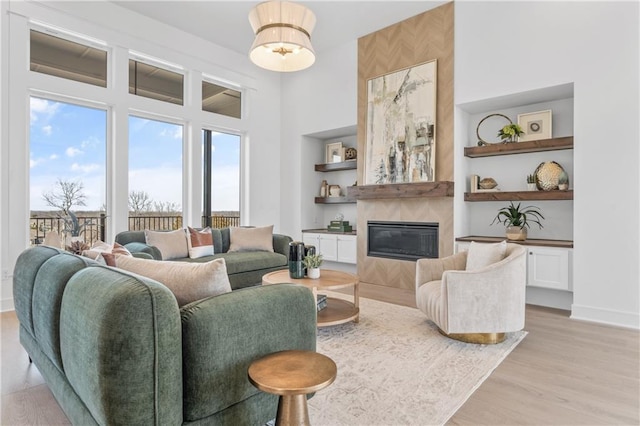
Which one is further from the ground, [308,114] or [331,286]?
[308,114]

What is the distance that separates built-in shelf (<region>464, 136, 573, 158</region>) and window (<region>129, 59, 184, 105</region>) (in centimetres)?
431

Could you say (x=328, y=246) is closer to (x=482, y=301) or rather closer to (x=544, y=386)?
(x=482, y=301)

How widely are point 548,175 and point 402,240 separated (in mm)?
1934

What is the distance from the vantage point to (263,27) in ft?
10.00

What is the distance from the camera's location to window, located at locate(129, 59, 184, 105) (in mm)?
5016

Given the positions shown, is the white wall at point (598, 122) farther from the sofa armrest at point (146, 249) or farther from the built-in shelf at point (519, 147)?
the sofa armrest at point (146, 249)

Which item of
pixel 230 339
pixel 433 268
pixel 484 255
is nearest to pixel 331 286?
pixel 433 268

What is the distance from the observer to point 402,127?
16.3 feet

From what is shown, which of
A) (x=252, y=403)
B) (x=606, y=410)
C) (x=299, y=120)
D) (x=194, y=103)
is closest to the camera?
(x=252, y=403)

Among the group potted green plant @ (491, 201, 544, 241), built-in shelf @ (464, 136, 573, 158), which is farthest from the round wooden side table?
built-in shelf @ (464, 136, 573, 158)

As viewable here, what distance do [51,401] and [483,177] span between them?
4913 millimetres

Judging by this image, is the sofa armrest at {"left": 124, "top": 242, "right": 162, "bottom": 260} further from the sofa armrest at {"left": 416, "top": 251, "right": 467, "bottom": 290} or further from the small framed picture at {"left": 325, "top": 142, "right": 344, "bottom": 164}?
the small framed picture at {"left": 325, "top": 142, "right": 344, "bottom": 164}

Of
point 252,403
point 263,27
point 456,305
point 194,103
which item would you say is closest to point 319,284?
point 456,305

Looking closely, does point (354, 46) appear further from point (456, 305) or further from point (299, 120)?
point (456, 305)
